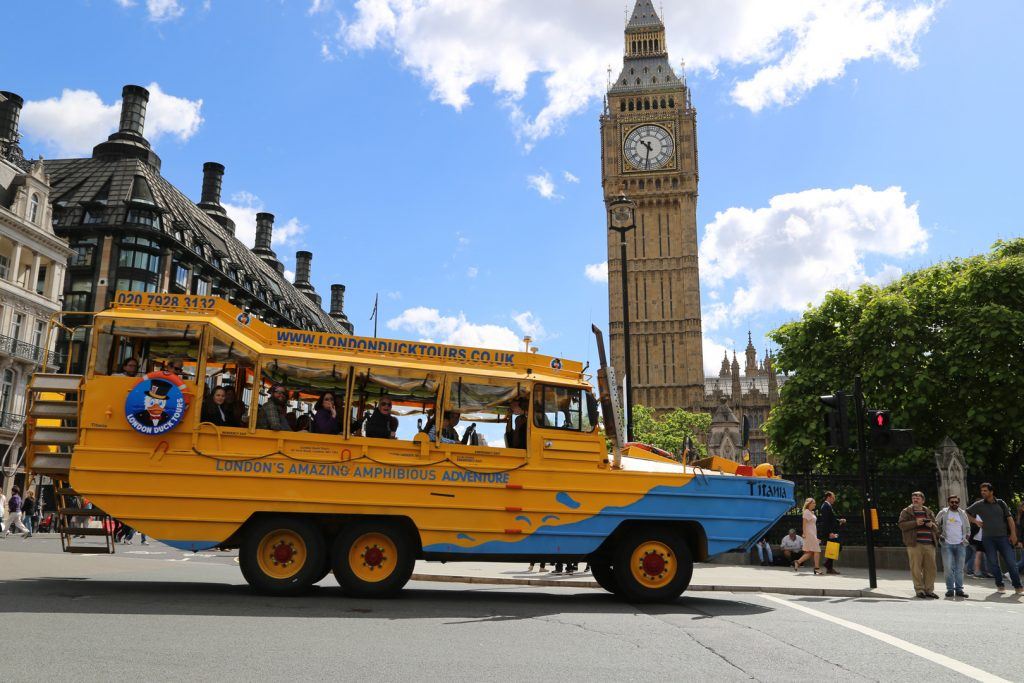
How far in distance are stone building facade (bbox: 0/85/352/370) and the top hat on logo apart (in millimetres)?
43061

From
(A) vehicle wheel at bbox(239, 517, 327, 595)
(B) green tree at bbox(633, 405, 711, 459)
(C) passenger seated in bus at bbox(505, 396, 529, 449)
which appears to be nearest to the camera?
(A) vehicle wheel at bbox(239, 517, 327, 595)

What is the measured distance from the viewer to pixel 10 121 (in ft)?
165

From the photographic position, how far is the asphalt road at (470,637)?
5773mm

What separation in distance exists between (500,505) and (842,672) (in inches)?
186

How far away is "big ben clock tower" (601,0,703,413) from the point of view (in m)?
90.6

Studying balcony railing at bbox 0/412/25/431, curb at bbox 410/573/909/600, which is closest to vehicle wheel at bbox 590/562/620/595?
curb at bbox 410/573/909/600

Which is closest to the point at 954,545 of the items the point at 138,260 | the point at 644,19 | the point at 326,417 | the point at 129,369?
the point at 326,417

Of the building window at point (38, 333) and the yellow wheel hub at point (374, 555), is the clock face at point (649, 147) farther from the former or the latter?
the yellow wheel hub at point (374, 555)

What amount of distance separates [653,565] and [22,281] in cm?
4064

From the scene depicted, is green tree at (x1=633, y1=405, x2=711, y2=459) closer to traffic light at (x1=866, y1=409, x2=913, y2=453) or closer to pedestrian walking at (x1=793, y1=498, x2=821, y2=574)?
pedestrian walking at (x1=793, y1=498, x2=821, y2=574)

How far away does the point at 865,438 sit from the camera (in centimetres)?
1502

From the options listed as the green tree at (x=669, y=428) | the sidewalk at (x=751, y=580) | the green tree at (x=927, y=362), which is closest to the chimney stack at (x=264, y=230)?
the green tree at (x=669, y=428)

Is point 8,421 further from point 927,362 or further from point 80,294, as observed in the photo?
point 927,362

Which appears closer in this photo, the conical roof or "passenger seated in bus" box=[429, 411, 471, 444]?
"passenger seated in bus" box=[429, 411, 471, 444]
